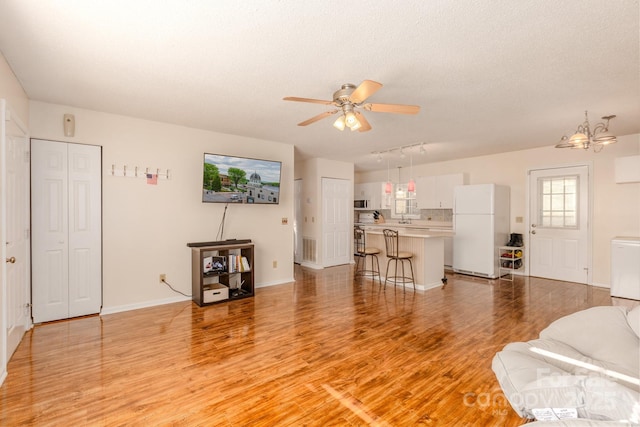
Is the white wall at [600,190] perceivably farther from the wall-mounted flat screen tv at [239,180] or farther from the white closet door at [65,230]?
the white closet door at [65,230]

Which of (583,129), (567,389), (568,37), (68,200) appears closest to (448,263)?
(583,129)

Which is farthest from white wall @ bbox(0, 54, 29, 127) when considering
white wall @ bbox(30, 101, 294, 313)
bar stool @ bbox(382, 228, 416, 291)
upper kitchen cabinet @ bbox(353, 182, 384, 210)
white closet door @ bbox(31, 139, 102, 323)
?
upper kitchen cabinet @ bbox(353, 182, 384, 210)

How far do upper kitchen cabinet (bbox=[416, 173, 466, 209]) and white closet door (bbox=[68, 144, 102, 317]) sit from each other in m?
6.39

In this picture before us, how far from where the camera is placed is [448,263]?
6.79 meters

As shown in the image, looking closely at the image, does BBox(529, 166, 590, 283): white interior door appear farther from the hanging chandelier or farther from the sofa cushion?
the sofa cushion

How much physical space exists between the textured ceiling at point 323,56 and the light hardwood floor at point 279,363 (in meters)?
2.47

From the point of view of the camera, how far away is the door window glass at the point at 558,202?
17.9 feet

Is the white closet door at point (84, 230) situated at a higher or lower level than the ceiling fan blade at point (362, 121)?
lower

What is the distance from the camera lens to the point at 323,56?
2424 mm

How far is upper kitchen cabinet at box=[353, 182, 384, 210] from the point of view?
335 inches

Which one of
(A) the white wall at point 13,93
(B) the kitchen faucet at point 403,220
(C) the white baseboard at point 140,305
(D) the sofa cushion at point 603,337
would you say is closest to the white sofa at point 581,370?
(D) the sofa cushion at point 603,337

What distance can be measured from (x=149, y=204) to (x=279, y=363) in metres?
2.84

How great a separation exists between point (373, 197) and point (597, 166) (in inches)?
185

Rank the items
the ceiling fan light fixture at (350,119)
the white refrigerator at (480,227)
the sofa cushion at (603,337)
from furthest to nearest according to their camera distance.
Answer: the white refrigerator at (480,227)
the ceiling fan light fixture at (350,119)
the sofa cushion at (603,337)
